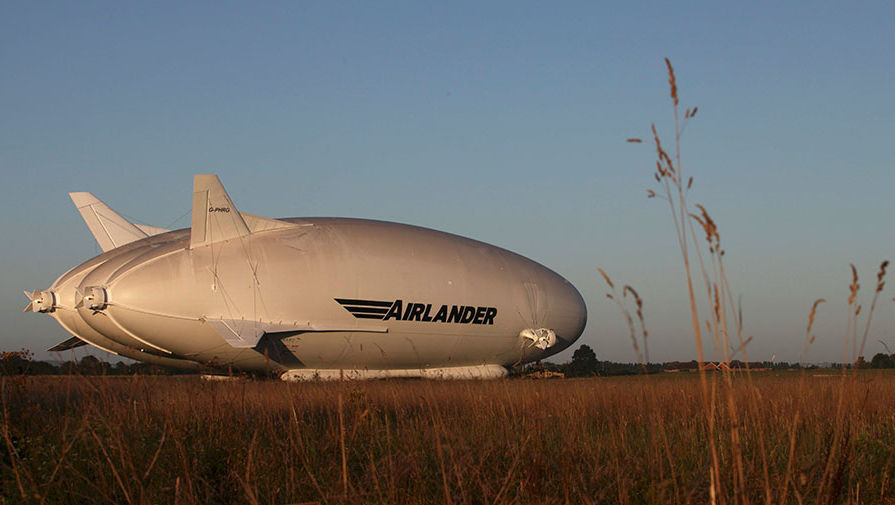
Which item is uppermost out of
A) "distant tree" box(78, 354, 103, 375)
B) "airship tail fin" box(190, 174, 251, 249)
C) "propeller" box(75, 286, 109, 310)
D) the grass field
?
"airship tail fin" box(190, 174, 251, 249)

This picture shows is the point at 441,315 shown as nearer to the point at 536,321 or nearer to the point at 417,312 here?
the point at 417,312

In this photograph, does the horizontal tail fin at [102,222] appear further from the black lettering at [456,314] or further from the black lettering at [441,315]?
the black lettering at [456,314]

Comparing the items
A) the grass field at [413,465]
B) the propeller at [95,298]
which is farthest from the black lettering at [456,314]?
the grass field at [413,465]

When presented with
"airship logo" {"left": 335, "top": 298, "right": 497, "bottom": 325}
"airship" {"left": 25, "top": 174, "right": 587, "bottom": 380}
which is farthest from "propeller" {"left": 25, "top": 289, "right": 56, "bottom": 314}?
"airship logo" {"left": 335, "top": 298, "right": 497, "bottom": 325}

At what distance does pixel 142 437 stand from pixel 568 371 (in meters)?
41.2

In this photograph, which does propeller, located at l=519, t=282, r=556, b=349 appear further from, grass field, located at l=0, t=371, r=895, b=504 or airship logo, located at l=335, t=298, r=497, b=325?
grass field, located at l=0, t=371, r=895, b=504

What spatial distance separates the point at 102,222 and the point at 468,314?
653 inches

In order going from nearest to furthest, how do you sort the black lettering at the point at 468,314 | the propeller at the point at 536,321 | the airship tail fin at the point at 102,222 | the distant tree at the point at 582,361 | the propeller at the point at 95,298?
1. the propeller at the point at 95,298
2. the black lettering at the point at 468,314
3. the propeller at the point at 536,321
4. the airship tail fin at the point at 102,222
5. the distant tree at the point at 582,361

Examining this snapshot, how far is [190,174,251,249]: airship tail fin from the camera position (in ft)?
81.6

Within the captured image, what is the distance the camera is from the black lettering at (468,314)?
97.0 feet

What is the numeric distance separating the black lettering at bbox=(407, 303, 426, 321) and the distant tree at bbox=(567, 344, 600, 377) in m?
19.2

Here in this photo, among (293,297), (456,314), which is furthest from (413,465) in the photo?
(456,314)

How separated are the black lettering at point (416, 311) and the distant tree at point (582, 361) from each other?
63.0 feet

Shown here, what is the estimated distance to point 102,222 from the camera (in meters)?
33.1
